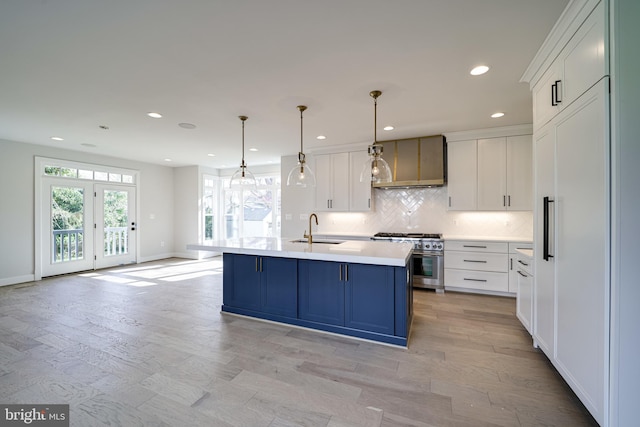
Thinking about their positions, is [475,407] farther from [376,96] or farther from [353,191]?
[353,191]

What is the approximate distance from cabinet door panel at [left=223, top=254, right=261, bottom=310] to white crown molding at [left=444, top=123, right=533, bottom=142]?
377cm

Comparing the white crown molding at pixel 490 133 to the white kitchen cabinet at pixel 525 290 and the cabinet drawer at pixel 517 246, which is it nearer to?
the cabinet drawer at pixel 517 246

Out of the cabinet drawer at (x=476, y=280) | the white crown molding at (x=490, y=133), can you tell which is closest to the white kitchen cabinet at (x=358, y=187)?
the white crown molding at (x=490, y=133)

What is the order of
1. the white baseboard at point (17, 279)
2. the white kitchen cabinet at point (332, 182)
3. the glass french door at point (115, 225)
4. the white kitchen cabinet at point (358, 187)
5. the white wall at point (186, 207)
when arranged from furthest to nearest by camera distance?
the white wall at point (186, 207) < the glass french door at point (115, 225) < the white kitchen cabinet at point (332, 182) < the white kitchen cabinet at point (358, 187) < the white baseboard at point (17, 279)

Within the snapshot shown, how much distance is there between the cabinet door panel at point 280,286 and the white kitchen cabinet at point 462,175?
3091 millimetres

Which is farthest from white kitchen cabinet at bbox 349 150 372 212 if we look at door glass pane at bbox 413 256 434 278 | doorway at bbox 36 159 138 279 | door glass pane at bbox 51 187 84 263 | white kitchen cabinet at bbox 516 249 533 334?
door glass pane at bbox 51 187 84 263

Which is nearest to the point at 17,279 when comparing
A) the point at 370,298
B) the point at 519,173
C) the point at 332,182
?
the point at 332,182

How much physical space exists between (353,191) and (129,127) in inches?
152

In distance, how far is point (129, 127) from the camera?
4223 millimetres

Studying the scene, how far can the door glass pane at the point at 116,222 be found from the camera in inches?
251

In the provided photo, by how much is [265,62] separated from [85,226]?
6066 millimetres

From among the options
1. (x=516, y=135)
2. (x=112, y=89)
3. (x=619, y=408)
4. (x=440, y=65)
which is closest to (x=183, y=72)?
(x=112, y=89)

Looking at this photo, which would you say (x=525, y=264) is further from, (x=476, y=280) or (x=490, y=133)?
(x=490, y=133)

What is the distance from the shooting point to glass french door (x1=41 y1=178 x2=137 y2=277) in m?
5.46
